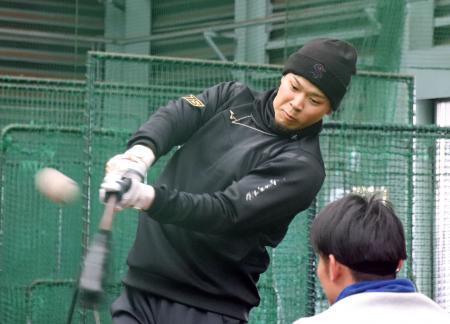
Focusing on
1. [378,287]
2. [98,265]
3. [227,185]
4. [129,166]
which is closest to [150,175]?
[227,185]

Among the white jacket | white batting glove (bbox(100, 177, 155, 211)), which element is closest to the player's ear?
the white jacket

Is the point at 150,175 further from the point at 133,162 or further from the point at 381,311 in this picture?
the point at 381,311

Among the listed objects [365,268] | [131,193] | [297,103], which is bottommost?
[365,268]

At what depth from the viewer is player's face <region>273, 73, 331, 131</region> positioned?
4289 millimetres

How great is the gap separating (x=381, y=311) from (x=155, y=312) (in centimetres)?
152

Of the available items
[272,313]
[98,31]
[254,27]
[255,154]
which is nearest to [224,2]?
[254,27]

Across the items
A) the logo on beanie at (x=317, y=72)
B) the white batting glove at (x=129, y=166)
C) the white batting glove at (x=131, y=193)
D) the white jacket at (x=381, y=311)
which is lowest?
the white jacket at (x=381, y=311)

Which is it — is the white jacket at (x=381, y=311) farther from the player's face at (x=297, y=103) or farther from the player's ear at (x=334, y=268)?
the player's face at (x=297, y=103)

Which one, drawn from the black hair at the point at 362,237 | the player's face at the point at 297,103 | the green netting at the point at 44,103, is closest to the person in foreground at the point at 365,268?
the black hair at the point at 362,237

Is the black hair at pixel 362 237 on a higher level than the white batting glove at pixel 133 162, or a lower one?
lower

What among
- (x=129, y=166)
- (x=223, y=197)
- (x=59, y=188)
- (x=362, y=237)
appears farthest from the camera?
(x=59, y=188)

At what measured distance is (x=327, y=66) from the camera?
432 centimetres

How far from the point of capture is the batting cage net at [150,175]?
259 inches

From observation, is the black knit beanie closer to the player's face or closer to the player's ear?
the player's face
